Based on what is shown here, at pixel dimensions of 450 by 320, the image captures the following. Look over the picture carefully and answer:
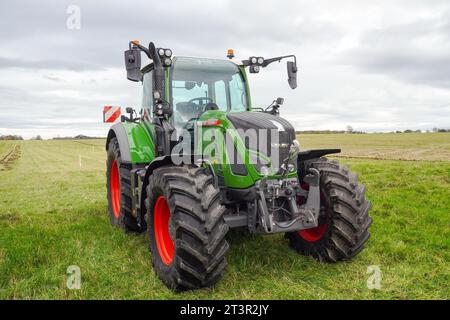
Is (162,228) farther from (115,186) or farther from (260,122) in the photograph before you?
(115,186)

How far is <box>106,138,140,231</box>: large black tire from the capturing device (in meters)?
6.40

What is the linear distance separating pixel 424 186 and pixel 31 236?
298 inches

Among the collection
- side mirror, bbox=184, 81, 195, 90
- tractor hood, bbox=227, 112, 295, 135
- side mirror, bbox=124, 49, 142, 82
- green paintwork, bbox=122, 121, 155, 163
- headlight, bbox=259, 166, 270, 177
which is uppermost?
side mirror, bbox=124, 49, 142, 82

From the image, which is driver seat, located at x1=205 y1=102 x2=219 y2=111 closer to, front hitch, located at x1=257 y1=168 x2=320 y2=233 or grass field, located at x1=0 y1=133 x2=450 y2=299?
front hitch, located at x1=257 y1=168 x2=320 y2=233

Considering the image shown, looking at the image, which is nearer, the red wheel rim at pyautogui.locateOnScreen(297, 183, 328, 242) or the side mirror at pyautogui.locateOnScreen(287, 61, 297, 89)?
the red wheel rim at pyautogui.locateOnScreen(297, 183, 328, 242)

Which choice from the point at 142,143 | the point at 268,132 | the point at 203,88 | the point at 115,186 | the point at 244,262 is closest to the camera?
the point at 268,132

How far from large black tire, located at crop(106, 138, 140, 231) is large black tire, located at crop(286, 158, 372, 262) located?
281cm

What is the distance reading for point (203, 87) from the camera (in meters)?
5.85

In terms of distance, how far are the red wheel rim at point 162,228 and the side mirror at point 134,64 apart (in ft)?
4.96

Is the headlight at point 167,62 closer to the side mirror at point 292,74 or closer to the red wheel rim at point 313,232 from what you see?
the side mirror at point 292,74

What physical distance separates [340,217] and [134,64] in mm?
3048

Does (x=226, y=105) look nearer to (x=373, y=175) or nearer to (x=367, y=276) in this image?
(x=367, y=276)

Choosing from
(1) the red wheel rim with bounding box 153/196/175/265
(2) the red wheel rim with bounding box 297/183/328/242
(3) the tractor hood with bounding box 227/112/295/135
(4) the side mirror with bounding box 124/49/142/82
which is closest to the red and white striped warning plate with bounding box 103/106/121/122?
(4) the side mirror with bounding box 124/49/142/82

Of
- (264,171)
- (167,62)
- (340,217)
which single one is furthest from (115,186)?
(340,217)
